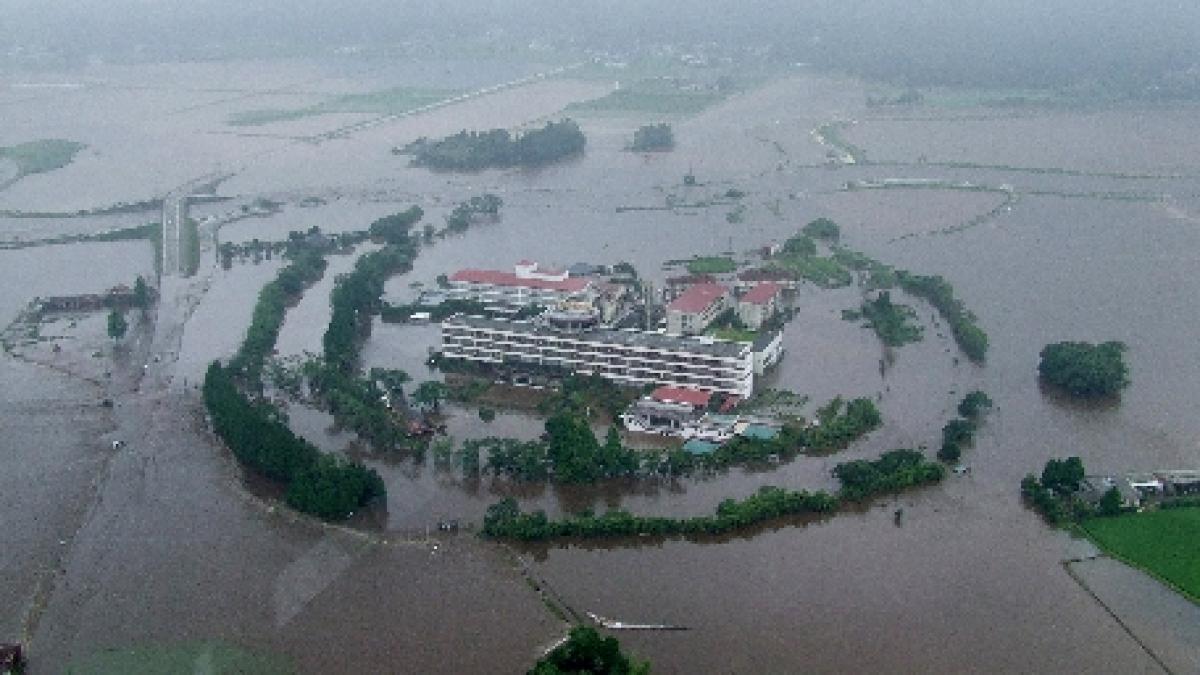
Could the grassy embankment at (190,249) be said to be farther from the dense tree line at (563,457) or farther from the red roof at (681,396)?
the red roof at (681,396)

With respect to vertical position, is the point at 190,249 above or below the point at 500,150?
below

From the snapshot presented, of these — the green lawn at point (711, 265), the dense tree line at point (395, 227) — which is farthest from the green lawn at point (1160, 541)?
the dense tree line at point (395, 227)

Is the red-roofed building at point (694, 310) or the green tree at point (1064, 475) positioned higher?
the red-roofed building at point (694, 310)

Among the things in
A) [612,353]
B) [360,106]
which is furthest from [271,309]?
[360,106]

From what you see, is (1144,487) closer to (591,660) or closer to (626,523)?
(626,523)

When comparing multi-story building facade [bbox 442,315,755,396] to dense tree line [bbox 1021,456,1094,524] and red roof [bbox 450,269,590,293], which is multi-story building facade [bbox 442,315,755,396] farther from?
dense tree line [bbox 1021,456,1094,524]

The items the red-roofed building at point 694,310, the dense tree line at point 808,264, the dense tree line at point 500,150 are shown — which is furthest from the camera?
the dense tree line at point 500,150

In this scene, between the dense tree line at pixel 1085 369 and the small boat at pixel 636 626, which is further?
the dense tree line at pixel 1085 369

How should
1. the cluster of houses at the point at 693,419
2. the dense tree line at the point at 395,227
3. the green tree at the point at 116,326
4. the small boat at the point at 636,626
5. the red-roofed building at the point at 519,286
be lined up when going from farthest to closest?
the dense tree line at the point at 395,227 → the red-roofed building at the point at 519,286 → the green tree at the point at 116,326 → the cluster of houses at the point at 693,419 → the small boat at the point at 636,626
